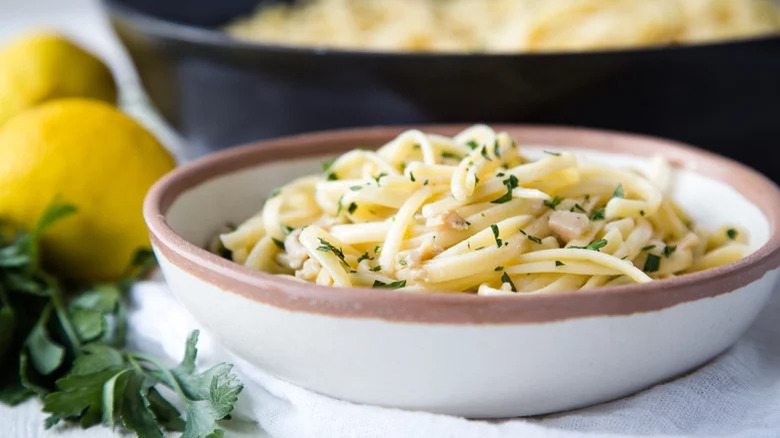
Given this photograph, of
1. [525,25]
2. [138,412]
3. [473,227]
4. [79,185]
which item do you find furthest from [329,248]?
[525,25]

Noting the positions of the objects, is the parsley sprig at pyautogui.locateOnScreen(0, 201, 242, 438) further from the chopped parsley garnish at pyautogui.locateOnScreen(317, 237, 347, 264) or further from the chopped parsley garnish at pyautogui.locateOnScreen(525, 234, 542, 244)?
the chopped parsley garnish at pyautogui.locateOnScreen(525, 234, 542, 244)

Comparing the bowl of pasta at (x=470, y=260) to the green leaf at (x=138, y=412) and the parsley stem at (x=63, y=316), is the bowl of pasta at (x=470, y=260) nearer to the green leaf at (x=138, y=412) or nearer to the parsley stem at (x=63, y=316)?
→ the green leaf at (x=138, y=412)

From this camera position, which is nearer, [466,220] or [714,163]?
[466,220]

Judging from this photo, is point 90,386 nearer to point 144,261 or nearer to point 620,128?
point 144,261

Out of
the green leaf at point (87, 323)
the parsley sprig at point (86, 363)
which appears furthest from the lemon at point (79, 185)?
the green leaf at point (87, 323)

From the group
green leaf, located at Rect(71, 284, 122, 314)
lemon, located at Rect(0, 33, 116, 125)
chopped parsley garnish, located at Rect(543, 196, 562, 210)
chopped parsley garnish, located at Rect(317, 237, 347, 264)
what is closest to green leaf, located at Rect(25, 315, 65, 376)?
green leaf, located at Rect(71, 284, 122, 314)

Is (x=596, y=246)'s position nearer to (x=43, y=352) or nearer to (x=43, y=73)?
(x=43, y=352)

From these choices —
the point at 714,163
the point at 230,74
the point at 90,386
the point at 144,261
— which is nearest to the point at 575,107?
the point at 714,163
